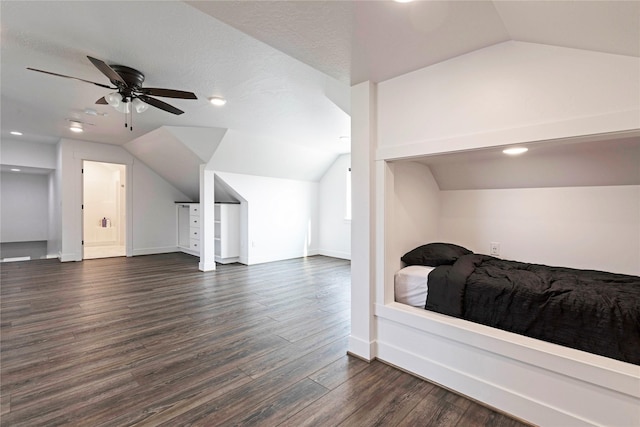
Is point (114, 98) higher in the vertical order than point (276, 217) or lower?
higher

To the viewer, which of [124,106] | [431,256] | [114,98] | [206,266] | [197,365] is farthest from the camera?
[206,266]

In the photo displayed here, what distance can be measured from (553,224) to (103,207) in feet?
34.1

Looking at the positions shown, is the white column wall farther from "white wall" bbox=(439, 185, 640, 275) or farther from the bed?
"white wall" bbox=(439, 185, 640, 275)

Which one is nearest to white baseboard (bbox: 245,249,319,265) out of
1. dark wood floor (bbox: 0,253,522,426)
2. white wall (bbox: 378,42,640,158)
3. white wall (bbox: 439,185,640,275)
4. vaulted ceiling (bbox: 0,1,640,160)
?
dark wood floor (bbox: 0,253,522,426)

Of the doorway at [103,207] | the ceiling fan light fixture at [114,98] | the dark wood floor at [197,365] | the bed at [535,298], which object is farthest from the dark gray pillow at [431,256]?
the doorway at [103,207]

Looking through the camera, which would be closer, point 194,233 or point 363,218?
point 363,218

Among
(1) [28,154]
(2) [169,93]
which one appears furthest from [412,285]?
(1) [28,154]

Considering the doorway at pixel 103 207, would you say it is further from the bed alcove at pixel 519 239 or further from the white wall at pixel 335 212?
the bed alcove at pixel 519 239

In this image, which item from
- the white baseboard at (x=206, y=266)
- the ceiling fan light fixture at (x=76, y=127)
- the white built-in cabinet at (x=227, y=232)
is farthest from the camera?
the white built-in cabinet at (x=227, y=232)

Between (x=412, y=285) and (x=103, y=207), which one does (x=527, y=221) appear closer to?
(x=412, y=285)

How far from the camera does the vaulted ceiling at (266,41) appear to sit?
1271 mm

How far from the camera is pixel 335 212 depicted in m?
6.49

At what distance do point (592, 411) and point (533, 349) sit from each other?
0.33 metres

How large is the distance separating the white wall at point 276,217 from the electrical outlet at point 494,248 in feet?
13.8
